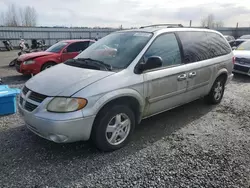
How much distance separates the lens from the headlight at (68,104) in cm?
263

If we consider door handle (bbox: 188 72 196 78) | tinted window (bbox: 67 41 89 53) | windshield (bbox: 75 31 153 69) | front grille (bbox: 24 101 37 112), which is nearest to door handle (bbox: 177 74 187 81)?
door handle (bbox: 188 72 196 78)

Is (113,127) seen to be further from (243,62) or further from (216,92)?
(243,62)

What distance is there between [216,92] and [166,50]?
215 cm

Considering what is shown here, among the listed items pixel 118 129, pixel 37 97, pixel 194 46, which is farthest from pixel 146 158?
pixel 194 46

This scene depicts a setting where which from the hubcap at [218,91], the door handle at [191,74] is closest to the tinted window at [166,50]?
the door handle at [191,74]

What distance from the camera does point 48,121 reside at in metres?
2.60

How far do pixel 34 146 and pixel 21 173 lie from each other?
0.64 metres

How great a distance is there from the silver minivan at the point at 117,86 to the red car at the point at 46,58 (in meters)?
4.67

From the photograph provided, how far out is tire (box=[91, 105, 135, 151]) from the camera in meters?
2.86

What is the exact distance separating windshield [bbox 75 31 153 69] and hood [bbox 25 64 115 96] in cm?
41

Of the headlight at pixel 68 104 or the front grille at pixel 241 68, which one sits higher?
the headlight at pixel 68 104

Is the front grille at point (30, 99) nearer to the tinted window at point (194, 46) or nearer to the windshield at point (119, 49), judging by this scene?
the windshield at point (119, 49)

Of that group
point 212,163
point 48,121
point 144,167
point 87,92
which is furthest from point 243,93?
point 48,121

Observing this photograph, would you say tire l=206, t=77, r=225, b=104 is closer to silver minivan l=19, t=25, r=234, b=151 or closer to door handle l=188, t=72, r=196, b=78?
silver minivan l=19, t=25, r=234, b=151
